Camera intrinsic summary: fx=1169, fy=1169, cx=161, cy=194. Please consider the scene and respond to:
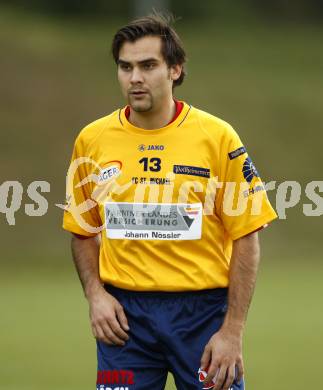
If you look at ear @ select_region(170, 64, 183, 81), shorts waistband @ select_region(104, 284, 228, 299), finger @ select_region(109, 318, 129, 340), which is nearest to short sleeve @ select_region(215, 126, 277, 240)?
shorts waistband @ select_region(104, 284, 228, 299)

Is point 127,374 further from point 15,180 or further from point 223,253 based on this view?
point 15,180

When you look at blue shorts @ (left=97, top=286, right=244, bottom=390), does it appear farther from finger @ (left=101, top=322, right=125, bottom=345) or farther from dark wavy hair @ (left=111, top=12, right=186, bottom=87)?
dark wavy hair @ (left=111, top=12, right=186, bottom=87)

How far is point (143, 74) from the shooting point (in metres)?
4.69

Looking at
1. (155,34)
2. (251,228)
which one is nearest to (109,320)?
(251,228)

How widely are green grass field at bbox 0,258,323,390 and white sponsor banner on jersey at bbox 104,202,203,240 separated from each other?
10.0 feet

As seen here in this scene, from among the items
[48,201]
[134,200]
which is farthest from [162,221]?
[48,201]

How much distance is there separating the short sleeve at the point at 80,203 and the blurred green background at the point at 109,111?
286cm

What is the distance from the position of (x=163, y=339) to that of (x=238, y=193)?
66 cm

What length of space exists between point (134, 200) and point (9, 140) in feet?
40.0

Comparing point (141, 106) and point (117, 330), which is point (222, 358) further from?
point (141, 106)

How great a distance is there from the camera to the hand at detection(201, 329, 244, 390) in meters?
4.58

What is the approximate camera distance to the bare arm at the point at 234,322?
458cm

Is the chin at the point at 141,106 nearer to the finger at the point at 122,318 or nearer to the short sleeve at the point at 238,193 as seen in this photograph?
the short sleeve at the point at 238,193

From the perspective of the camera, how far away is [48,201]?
51.1ft
